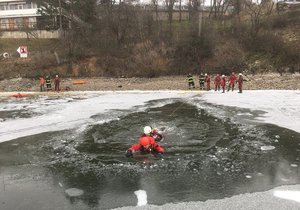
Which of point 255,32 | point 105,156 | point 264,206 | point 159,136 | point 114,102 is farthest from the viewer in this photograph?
point 255,32

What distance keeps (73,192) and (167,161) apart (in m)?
2.86

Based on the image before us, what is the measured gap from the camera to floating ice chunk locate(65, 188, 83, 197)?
8.10 metres

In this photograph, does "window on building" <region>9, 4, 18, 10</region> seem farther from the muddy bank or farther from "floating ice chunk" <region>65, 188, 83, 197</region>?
"floating ice chunk" <region>65, 188, 83, 197</region>

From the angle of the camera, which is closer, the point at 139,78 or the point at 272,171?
the point at 272,171

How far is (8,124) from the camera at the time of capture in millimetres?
15703

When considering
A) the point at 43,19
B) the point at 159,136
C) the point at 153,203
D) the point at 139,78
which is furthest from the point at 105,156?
the point at 43,19

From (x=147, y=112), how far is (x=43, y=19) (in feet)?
106

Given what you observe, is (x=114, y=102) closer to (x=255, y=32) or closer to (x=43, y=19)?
(x=255, y=32)

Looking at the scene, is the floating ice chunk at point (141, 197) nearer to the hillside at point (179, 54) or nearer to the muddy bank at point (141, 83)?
the muddy bank at point (141, 83)

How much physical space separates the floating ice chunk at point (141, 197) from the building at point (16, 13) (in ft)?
154

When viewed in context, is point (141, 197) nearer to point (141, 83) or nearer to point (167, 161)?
point (167, 161)

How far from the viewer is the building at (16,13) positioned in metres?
51.5

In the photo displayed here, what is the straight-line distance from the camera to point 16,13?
2085 inches

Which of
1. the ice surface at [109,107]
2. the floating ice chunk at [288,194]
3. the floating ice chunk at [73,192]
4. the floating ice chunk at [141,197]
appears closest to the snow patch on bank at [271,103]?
the ice surface at [109,107]
